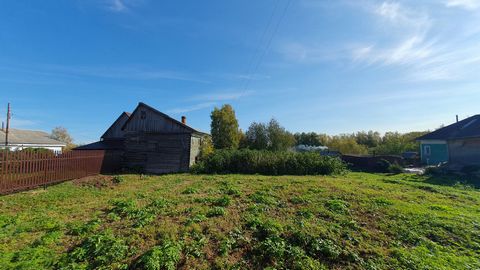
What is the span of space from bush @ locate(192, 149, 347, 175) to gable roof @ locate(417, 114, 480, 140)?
12.3 m

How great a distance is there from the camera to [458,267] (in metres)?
4.54

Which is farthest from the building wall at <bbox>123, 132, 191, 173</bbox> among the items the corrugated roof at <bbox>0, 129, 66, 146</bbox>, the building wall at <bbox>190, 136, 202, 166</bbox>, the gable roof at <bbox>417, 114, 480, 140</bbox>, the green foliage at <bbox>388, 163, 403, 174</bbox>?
the gable roof at <bbox>417, 114, 480, 140</bbox>

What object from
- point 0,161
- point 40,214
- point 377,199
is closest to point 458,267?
point 377,199

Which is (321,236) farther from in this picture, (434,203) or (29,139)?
(29,139)

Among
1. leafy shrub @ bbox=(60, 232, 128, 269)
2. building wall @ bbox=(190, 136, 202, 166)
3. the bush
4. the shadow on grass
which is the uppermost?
building wall @ bbox=(190, 136, 202, 166)

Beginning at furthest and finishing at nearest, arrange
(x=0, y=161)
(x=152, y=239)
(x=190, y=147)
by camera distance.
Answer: (x=190, y=147) < (x=0, y=161) < (x=152, y=239)

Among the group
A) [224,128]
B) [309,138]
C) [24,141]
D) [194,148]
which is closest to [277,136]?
[224,128]

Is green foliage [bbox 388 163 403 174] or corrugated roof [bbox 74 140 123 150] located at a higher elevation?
corrugated roof [bbox 74 140 123 150]

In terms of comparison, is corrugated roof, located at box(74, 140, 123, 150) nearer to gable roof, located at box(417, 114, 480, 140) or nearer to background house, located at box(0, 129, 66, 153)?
background house, located at box(0, 129, 66, 153)

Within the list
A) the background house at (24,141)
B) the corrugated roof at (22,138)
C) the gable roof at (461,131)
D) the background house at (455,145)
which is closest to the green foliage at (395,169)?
the background house at (455,145)

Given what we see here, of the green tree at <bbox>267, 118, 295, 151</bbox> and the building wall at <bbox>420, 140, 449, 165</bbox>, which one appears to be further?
the green tree at <bbox>267, 118, 295, 151</bbox>

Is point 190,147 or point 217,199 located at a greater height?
point 190,147

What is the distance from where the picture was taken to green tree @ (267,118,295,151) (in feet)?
132

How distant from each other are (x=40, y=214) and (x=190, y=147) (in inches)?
474
